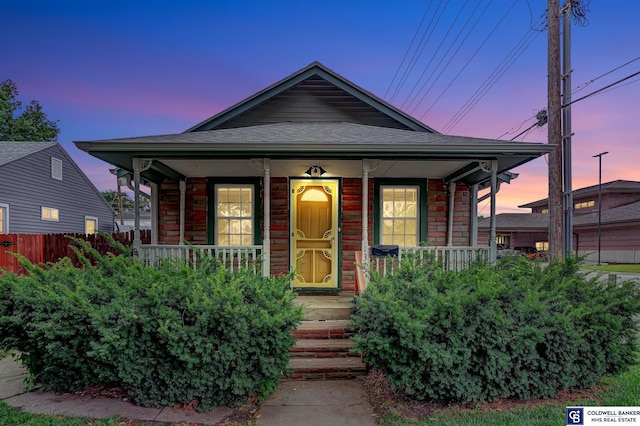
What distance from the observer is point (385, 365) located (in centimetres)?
327

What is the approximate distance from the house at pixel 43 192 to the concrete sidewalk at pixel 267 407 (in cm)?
1264

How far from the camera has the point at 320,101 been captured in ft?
25.7

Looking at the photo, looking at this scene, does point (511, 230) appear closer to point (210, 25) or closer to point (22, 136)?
point (210, 25)

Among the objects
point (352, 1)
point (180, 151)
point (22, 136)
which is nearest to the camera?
point (180, 151)

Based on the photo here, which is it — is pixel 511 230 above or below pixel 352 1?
below

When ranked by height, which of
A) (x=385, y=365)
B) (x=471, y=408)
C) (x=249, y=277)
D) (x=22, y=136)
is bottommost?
(x=471, y=408)

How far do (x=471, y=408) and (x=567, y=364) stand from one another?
1049 mm

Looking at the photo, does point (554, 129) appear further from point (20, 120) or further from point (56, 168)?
point (20, 120)

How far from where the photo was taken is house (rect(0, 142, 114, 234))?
1288cm

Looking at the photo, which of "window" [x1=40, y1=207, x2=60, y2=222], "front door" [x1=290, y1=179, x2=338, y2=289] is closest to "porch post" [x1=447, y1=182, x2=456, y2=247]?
"front door" [x1=290, y1=179, x2=338, y2=289]

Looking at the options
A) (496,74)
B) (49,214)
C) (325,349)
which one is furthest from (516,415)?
(49,214)

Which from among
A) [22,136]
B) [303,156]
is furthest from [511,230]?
[22,136]

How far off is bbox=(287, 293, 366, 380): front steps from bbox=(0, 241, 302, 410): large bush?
70cm

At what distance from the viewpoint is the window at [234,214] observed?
6.86 meters
